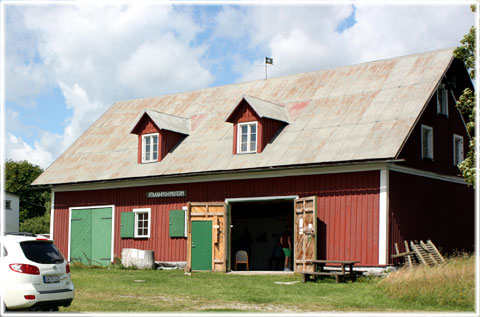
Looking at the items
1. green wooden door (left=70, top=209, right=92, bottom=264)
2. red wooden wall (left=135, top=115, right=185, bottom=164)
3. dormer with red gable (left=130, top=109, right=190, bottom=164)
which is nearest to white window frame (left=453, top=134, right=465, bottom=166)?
dormer with red gable (left=130, top=109, right=190, bottom=164)

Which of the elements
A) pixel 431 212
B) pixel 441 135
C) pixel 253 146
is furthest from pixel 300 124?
pixel 431 212

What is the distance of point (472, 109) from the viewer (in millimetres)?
21297

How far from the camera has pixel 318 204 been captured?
2353 centimetres

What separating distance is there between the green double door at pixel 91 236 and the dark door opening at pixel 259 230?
559 cm

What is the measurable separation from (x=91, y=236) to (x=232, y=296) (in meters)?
14.9

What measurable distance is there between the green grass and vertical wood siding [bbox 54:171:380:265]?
1.83 m

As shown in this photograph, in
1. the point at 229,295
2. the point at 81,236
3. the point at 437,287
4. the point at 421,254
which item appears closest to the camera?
the point at 437,287

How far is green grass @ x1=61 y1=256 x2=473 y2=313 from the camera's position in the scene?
14.4 metres

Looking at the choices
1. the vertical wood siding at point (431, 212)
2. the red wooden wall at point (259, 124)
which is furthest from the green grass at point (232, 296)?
the red wooden wall at point (259, 124)

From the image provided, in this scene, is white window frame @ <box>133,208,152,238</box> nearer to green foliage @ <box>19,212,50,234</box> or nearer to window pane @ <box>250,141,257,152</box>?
window pane @ <box>250,141,257,152</box>

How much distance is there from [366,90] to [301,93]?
3277 millimetres

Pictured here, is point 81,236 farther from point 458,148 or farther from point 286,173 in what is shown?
point 458,148

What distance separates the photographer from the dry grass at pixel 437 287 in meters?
15.3

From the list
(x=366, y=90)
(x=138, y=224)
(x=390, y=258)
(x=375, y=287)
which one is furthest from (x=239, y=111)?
(x=375, y=287)
